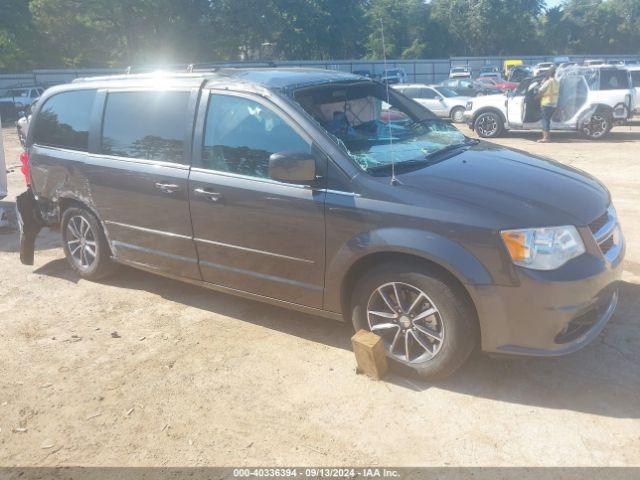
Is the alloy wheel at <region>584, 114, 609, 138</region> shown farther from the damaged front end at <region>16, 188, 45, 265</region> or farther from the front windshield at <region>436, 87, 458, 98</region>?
the damaged front end at <region>16, 188, 45, 265</region>

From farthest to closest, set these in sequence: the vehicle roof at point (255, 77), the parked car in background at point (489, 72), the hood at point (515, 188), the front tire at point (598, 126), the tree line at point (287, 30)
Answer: the tree line at point (287, 30) → the parked car in background at point (489, 72) → the front tire at point (598, 126) → the vehicle roof at point (255, 77) → the hood at point (515, 188)

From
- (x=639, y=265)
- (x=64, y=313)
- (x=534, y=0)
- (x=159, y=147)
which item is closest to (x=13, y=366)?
(x=64, y=313)

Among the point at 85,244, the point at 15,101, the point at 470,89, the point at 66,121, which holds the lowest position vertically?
the point at 85,244

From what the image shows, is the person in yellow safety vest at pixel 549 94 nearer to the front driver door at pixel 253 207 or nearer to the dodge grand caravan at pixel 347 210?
the dodge grand caravan at pixel 347 210

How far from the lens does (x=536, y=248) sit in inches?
122

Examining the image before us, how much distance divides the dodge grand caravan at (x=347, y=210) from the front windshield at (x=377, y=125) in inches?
0.7

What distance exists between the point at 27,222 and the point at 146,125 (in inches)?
75.6

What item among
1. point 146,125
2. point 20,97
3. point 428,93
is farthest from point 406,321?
point 20,97

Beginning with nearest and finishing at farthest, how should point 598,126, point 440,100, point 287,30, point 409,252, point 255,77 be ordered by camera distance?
point 409,252, point 255,77, point 598,126, point 440,100, point 287,30

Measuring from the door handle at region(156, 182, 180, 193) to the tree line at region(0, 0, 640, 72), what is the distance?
25.7m

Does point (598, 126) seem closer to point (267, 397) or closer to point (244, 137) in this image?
point (244, 137)

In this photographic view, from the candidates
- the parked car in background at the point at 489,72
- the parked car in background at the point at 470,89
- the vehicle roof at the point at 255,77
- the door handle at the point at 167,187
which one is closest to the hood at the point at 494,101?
the parked car in background at the point at 470,89

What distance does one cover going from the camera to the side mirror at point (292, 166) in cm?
346

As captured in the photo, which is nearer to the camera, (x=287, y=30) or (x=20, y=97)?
(x=20, y=97)
